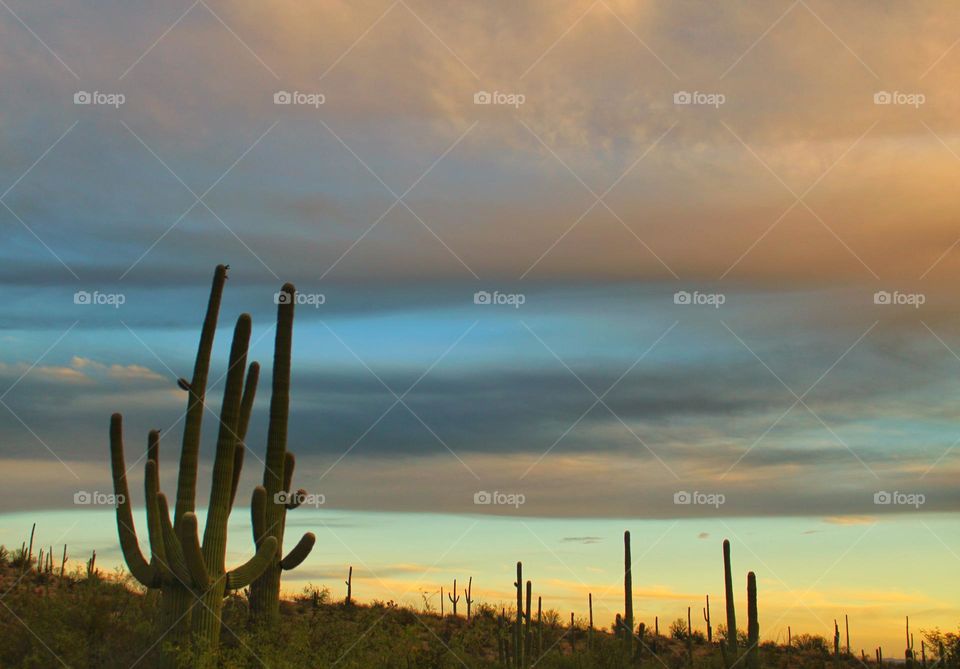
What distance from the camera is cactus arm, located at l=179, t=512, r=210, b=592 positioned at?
746 inches

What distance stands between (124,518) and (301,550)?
3.94 metres

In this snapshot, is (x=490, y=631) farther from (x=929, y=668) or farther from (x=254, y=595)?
(x=254, y=595)

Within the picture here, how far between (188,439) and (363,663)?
6606mm

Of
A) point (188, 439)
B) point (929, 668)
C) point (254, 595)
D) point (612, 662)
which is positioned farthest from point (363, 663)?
point (929, 668)

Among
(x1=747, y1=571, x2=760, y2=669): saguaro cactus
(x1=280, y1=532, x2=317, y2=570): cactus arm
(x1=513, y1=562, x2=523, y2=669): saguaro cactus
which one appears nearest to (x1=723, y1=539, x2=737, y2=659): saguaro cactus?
(x1=747, y1=571, x2=760, y2=669): saguaro cactus

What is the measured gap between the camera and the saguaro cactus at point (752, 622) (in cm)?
3061

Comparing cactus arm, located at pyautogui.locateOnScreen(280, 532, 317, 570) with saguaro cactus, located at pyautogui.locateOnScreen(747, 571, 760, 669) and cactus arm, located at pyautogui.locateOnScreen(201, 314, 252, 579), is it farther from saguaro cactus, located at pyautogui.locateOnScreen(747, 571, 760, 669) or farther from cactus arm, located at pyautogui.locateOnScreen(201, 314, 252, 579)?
A: saguaro cactus, located at pyautogui.locateOnScreen(747, 571, 760, 669)

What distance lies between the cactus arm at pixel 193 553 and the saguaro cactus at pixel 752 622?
59.5 feet

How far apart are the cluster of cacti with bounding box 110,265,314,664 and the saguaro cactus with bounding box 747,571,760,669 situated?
15581 millimetres

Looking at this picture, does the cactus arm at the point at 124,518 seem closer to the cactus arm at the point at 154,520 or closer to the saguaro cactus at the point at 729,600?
the cactus arm at the point at 154,520

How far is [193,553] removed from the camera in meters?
19.3

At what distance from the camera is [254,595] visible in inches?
894

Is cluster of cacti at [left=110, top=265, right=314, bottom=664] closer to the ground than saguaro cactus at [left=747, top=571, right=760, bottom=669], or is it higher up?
higher up

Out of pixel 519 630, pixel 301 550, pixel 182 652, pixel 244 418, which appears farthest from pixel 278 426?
pixel 519 630
